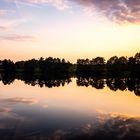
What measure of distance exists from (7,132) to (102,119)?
10.3 m

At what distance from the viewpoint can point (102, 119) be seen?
2878 cm

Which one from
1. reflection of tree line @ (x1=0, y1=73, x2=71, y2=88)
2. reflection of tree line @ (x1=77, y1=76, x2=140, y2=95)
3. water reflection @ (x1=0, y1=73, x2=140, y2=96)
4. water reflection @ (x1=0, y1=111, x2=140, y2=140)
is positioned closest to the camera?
water reflection @ (x1=0, y1=111, x2=140, y2=140)

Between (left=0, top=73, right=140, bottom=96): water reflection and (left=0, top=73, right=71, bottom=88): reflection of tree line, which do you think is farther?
(left=0, top=73, right=71, bottom=88): reflection of tree line

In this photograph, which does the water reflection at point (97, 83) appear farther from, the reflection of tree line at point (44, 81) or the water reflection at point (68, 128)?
the water reflection at point (68, 128)

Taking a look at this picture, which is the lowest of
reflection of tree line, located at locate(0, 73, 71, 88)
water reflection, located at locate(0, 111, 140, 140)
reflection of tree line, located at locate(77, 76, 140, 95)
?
reflection of tree line, located at locate(0, 73, 71, 88)

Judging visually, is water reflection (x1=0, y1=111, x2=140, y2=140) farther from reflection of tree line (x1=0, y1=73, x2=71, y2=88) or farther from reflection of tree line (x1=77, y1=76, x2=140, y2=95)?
reflection of tree line (x1=0, y1=73, x2=71, y2=88)

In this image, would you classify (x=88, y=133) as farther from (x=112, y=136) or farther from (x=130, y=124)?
(x=130, y=124)

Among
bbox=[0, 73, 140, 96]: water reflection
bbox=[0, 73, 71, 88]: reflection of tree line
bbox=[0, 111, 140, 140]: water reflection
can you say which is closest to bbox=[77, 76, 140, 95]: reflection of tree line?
bbox=[0, 73, 140, 96]: water reflection

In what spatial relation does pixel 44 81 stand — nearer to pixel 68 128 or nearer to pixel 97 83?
pixel 97 83

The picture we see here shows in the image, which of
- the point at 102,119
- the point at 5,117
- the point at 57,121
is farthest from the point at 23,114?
the point at 102,119

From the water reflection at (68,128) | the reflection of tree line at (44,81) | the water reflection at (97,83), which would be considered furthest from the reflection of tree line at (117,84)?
the water reflection at (68,128)

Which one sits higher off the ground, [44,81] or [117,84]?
[117,84]

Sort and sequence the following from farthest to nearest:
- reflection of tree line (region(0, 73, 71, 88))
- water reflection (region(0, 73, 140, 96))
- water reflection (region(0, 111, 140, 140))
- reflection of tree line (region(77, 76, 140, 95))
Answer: reflection of tree line (region(0, 73, 71, 88)), water reflection (region(0, 73, 140, 96)), reflection of tree line (region(77, 76, 140, 95)), water reflection (region(0, 111, 140, 140))

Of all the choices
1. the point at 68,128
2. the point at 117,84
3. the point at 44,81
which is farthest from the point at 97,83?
the point at 68,128
